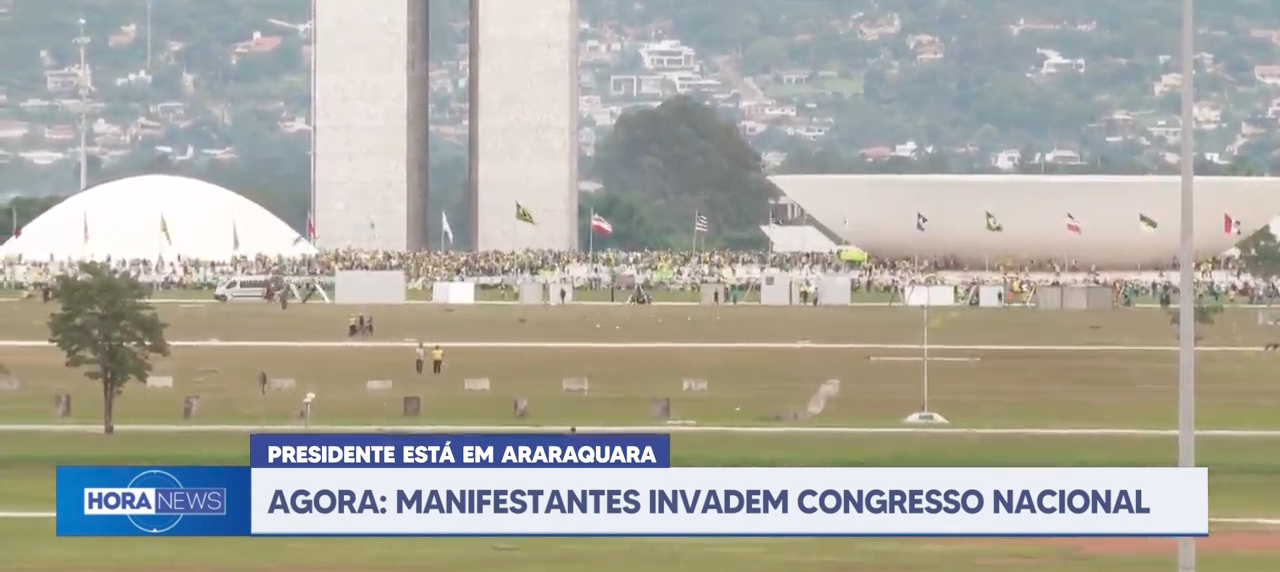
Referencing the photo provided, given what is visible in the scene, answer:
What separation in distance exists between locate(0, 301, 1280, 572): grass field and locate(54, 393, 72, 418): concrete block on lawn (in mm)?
347

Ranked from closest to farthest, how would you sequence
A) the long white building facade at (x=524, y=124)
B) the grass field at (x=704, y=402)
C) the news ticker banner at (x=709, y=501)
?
the news ticker banner at (x=709, y=501)
the grass field at (x=704, y=402)
the long white building facade at (x=524, y=124)

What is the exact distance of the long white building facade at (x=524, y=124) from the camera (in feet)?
438

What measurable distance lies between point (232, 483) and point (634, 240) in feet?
501

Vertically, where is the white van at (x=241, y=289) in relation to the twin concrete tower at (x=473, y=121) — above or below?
below

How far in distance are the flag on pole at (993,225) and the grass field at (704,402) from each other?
31.5 m

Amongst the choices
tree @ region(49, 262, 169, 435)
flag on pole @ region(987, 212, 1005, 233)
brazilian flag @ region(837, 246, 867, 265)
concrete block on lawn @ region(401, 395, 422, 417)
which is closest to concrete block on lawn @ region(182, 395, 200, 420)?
tree @ region(49, 262, 169, 435)

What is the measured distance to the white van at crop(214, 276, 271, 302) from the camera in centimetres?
9289

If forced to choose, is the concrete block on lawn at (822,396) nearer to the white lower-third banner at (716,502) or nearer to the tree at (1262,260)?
the white lower-third banner at (716,502)

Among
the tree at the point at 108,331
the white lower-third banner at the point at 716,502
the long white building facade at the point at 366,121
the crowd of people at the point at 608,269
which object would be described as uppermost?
the long white building facade at the point at 366,121

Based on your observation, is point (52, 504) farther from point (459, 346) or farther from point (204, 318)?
point (204, 318)

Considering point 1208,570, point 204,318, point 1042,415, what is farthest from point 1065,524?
point 204,318

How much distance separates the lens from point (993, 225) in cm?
11700

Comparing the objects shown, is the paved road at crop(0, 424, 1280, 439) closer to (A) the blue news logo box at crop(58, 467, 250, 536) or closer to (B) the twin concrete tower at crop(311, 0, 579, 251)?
(A) the blue news logo box at crop(58, 467, 250, 536)

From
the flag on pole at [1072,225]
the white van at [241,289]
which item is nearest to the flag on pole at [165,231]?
the white van at [241,289]
